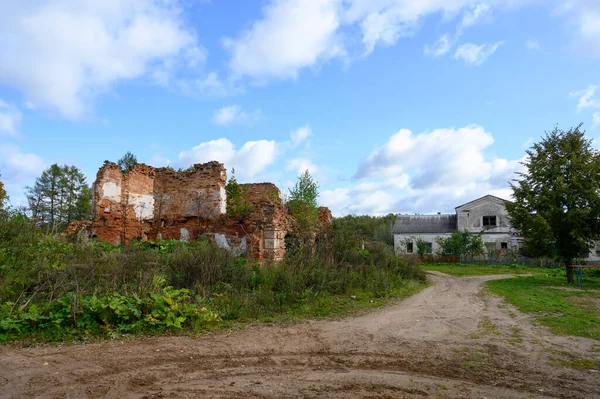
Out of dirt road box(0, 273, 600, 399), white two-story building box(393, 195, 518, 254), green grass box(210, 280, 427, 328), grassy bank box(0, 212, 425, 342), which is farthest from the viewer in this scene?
white two-story building box(393, 195, 518, 254)

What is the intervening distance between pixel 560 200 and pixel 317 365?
16.4m

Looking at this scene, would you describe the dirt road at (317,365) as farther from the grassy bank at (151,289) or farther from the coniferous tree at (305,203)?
the coniferous tree at (305,203)

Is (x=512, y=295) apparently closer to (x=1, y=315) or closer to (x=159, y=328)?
(x=159, y=328)

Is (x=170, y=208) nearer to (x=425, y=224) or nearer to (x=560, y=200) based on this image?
(x=560, y=200)

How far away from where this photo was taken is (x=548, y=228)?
16.6 m

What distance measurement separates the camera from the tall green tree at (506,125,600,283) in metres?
16.8

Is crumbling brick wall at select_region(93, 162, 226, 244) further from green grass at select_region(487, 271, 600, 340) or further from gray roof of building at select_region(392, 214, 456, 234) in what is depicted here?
gray roof of building at select_region(392, 214, 456, 234)

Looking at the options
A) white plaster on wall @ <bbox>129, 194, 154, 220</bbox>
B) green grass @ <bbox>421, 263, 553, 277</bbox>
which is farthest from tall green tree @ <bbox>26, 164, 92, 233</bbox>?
green grass @ <bbox>421, 263, 553, 277</bbox>

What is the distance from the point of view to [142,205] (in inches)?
677

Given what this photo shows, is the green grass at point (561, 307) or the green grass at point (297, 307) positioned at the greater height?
the green grass at point (297, 307)

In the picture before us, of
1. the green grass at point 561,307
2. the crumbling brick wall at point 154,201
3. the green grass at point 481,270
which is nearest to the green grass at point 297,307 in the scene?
the green grass at point 561,307

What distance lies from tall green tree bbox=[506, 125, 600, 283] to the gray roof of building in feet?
69.9

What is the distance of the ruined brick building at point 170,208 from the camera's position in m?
15.0

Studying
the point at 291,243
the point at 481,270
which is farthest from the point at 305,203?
A: the point at 481,270
